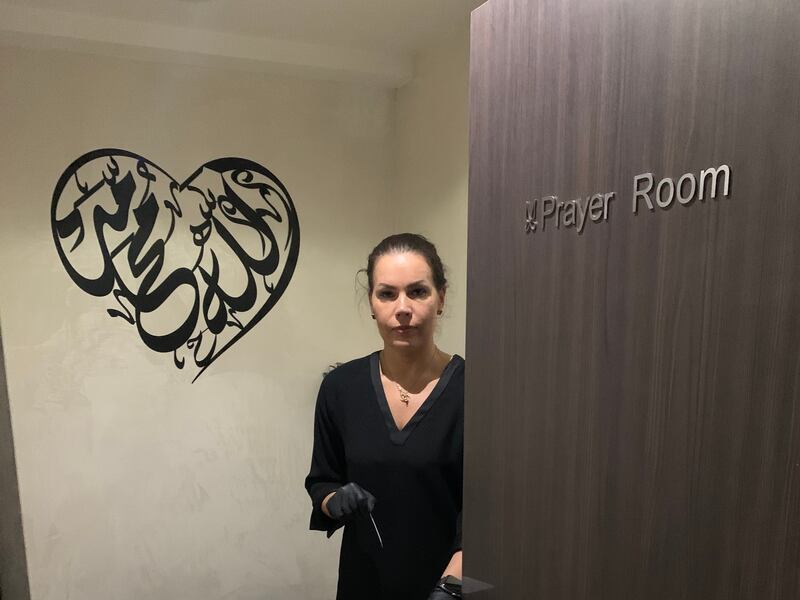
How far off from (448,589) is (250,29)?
5.47 feet

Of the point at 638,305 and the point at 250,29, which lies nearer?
the point at 638,305

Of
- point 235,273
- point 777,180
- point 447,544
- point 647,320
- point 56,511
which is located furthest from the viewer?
point 235,273

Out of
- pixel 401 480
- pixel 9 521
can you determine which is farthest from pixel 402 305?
pixel 9 521

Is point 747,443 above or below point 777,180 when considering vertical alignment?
below

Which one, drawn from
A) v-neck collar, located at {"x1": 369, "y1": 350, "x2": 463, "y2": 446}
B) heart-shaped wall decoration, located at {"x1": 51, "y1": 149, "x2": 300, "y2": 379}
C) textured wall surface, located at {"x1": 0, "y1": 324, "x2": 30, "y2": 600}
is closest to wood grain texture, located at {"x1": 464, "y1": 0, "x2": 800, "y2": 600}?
v-neck collar, located at {"x1": 369, "y1": 350, "x2": 463, "y2": 446}

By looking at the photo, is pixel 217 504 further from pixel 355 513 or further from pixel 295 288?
pixel 355 513

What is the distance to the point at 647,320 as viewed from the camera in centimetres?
52

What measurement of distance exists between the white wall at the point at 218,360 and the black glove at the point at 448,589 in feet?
2.77

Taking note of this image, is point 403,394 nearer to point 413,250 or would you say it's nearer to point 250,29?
point 413,250

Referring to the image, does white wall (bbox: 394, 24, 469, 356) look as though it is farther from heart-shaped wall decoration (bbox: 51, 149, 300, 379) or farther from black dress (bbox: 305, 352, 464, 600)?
black dress (bbox: 305, 352, 464, 600)

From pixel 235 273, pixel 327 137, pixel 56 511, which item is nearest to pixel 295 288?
pixel 235 273

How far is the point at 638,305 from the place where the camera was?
525 millimetres

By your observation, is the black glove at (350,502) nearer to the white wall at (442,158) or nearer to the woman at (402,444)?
the woman at (402,444)

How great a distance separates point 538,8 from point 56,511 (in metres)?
2.08
